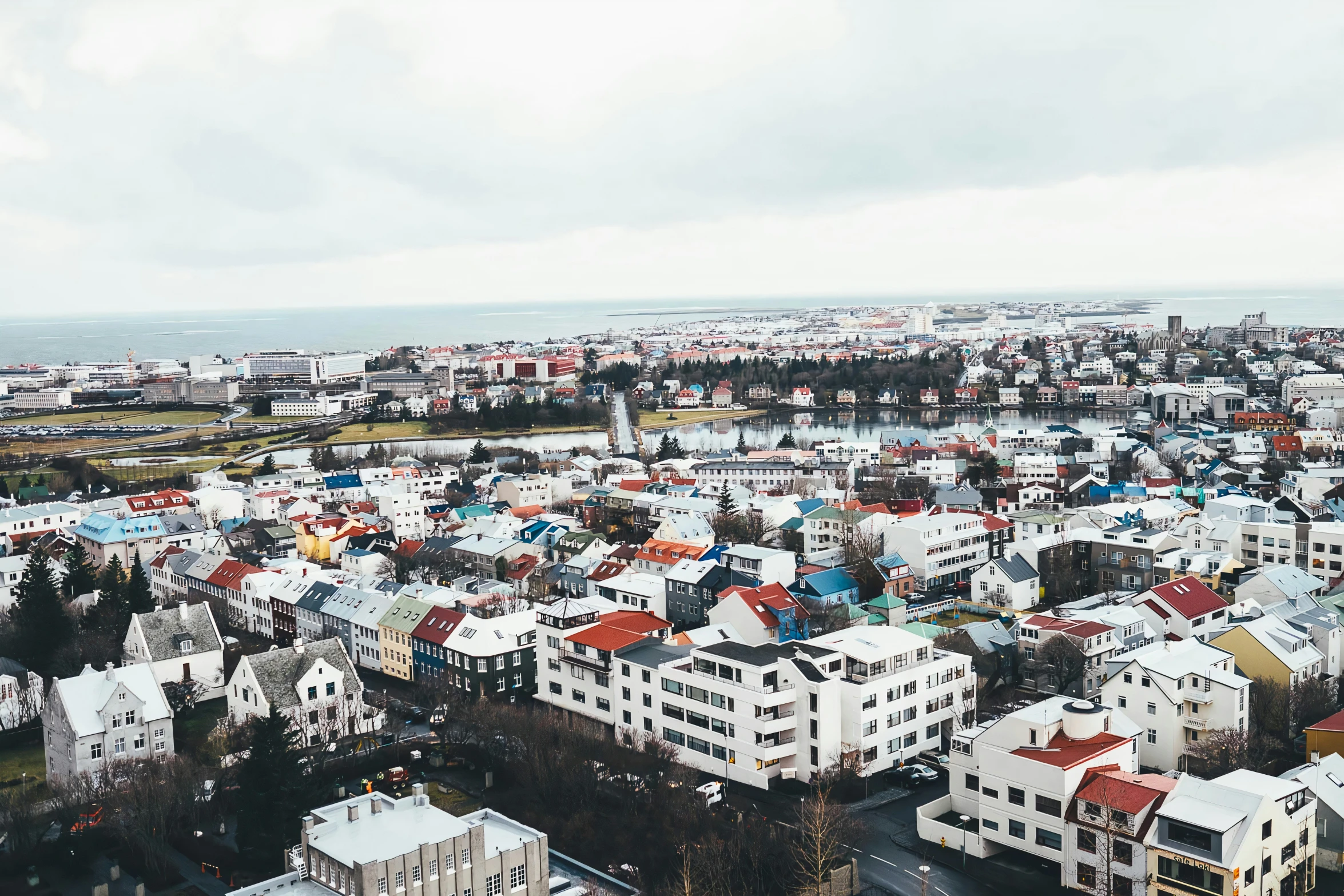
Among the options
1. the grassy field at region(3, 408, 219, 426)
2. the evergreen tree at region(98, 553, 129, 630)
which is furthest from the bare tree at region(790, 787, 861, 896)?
the grassy field at region(3, 408, 219, 426)

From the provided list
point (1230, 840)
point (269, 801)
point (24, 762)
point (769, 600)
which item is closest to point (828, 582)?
point (769, 600)

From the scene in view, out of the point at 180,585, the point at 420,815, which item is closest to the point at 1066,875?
the point at 420,815

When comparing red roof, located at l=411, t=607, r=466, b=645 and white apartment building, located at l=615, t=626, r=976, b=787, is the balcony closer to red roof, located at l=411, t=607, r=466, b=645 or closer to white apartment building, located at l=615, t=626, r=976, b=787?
white apartment building, located at l=615, t=626, r=976, b=787

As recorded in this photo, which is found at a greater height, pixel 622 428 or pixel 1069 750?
pixel 1069 750

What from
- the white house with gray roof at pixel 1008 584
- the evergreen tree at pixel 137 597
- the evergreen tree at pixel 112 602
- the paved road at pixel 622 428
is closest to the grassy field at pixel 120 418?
the paved road at pixel 622 428

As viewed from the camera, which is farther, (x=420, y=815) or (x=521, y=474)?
(x=521, y=474)

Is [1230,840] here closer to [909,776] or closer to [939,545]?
[909,776]

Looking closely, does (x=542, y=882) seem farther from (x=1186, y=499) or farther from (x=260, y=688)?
(x=1186, y=499)

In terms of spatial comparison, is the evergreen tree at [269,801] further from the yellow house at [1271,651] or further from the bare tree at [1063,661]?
the yellow house at [1271,651]
